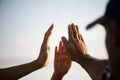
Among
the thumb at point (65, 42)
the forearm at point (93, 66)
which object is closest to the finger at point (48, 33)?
the thumb at point (65, 42)

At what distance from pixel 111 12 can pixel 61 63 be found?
1.78 metres

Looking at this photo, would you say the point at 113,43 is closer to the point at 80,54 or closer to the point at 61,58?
the point at 80,54

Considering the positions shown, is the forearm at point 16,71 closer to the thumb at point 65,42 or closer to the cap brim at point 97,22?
the thumb at point 65,42

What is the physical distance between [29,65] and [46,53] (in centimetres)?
26

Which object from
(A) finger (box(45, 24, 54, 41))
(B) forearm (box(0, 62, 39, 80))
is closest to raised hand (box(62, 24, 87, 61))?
(A) finger (box(45, 24, 54, 41))

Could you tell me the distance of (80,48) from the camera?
2.93 m

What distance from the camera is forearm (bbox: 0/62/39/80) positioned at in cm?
304

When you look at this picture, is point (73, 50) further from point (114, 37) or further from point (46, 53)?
point (114, 37)

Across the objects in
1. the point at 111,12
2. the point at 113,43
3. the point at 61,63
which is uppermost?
the point at 111,12

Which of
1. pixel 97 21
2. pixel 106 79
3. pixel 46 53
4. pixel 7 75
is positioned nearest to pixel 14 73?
pixel 7 75

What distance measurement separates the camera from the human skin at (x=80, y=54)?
8.00 feet

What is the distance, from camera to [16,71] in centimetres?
A: 308

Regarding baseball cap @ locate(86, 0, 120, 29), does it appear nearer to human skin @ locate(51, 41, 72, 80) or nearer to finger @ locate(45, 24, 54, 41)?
human skin @ locate(51, 41, 72, 80)

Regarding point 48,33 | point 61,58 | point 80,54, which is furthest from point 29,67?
point 80,54
